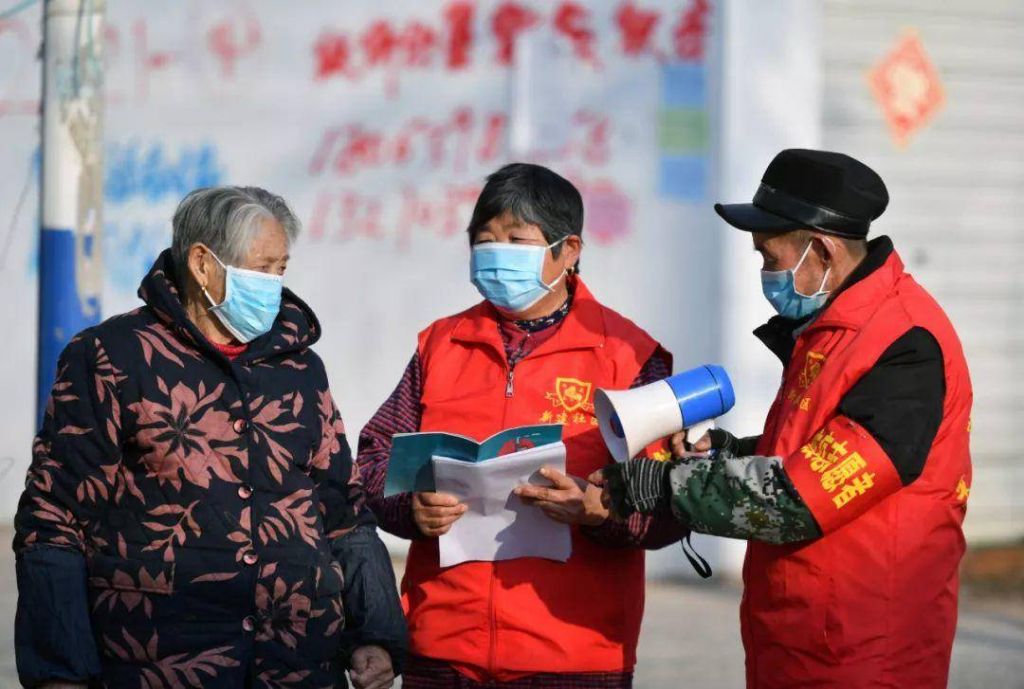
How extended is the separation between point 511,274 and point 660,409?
0.53 m

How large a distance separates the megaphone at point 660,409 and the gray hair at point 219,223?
34.0 inches

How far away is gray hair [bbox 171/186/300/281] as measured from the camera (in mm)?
3410

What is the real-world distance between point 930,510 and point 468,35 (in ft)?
16.9

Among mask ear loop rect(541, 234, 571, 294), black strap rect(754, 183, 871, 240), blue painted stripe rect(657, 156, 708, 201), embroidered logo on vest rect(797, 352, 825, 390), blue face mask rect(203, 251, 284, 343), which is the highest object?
blue painted stripe rect(657, 156, 708, 201)

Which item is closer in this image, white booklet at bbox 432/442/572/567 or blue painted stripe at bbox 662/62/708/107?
white booklet at bbox 432/442/572/567

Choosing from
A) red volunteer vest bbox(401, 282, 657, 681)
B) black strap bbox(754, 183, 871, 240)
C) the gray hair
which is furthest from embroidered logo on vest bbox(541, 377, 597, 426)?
the gray hair

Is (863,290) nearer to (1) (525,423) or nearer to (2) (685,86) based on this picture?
(1) (525,423)

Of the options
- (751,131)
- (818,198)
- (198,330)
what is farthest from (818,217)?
(751,131)

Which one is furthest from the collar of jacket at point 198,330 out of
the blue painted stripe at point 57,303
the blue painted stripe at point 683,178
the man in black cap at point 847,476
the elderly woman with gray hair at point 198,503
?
the blue painted stripe at point 683,178

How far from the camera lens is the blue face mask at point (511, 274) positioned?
3727mm

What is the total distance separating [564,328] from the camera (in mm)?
3791

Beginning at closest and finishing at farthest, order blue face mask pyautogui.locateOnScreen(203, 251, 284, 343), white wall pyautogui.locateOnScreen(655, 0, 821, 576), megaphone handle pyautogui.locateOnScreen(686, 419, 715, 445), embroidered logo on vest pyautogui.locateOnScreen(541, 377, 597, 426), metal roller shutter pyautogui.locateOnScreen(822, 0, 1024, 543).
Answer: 1. blue face mask pyautogui.locateOnScreen(203, 251, 284, 343)
2. megaphone handle pyautogui.locateOnScreen(686, 419, 715, 445)
3. embroidered logo on vest pyautogui.locateOnScreen(541, 377, 597, 426)
4. white wall pyautogui.locateOnScreen(655, 0, 821, 576)
5. metal roller shutter pyautogui.locateOnScreen(822, 0, 1024, 543)

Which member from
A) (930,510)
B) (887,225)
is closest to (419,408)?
(930,510)

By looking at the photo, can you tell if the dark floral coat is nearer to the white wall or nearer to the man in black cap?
the man in black cap
